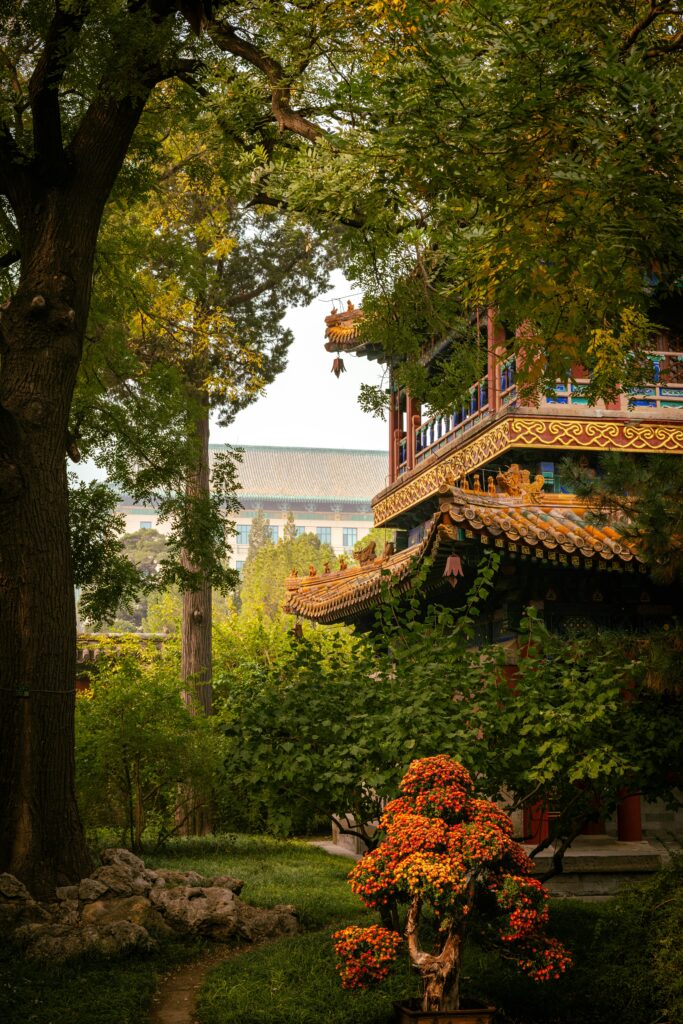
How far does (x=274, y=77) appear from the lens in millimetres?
7395

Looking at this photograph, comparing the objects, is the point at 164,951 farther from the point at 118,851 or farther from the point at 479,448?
the point at 479,448

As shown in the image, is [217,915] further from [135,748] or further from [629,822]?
[629,822]

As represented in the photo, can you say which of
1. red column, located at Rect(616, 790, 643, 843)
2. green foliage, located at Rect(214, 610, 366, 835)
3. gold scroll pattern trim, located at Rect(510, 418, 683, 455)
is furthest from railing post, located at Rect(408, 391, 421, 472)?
green foliage, located at Rect(214, 610, 366, 835)

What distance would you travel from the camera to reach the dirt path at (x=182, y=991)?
6133mm

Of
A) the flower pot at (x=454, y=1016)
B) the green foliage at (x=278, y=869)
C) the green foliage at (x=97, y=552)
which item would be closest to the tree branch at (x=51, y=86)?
the green foliage at (x=97, y=552)

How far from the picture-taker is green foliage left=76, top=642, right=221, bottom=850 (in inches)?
451

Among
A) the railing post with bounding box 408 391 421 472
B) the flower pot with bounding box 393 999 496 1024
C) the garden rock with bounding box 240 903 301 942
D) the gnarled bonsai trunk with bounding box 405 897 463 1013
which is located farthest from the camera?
the railing post with bounding box 408 391 421 472

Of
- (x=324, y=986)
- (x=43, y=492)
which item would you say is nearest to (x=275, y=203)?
(x=43, y=492)

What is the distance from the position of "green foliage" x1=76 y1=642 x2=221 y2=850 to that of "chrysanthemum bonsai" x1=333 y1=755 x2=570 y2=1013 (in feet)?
20.0

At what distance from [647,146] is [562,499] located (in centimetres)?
633

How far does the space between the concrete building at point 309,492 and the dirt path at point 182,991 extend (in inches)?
2498

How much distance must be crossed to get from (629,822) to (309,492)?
69804 mm

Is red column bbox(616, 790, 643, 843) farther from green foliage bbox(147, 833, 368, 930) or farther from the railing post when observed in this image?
the railing post

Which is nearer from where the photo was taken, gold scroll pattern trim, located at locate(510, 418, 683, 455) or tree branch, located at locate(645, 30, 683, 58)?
tree branch, located at locate(645, 30, 683, 58)
